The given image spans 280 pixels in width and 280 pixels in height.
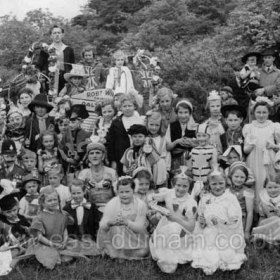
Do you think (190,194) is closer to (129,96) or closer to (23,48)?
(129,96)

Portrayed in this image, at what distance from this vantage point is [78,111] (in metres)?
9.35

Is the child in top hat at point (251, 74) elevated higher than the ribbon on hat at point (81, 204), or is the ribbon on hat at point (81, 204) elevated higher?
the child in top hat at point (251, 74)

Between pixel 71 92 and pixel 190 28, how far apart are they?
41.0ft

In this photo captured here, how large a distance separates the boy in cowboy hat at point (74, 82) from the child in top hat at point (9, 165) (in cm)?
237

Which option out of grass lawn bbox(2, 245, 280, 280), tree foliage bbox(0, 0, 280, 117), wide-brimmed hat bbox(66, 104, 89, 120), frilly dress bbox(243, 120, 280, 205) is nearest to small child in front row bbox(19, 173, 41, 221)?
grass lawn bbox(2, 245, 280, 280)

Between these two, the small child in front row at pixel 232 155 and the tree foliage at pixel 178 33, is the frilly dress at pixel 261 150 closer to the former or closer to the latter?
the small child in front row at pixel 232 155

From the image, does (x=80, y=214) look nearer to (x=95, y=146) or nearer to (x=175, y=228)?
(x=95, y=146)

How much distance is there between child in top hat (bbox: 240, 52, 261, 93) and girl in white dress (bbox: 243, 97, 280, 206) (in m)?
1.45

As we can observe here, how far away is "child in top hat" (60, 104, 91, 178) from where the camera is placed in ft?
27.4

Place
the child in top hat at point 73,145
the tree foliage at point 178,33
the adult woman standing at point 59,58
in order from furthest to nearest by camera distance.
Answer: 1. the tree foliage at point 178,33
2. the adult woman standing at point 59,58
3. the child in top hat at point 73,145

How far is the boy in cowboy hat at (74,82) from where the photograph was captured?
10359 millimetres

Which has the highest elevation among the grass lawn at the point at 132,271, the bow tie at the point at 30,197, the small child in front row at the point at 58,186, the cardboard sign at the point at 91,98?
the cardboard sign at the point at 91,98

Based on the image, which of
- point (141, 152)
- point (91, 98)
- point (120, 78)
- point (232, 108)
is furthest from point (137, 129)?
point (120, 78)

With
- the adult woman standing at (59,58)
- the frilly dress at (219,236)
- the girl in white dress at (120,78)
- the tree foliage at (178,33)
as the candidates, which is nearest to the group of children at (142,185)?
the frilly dress at (219,236)
